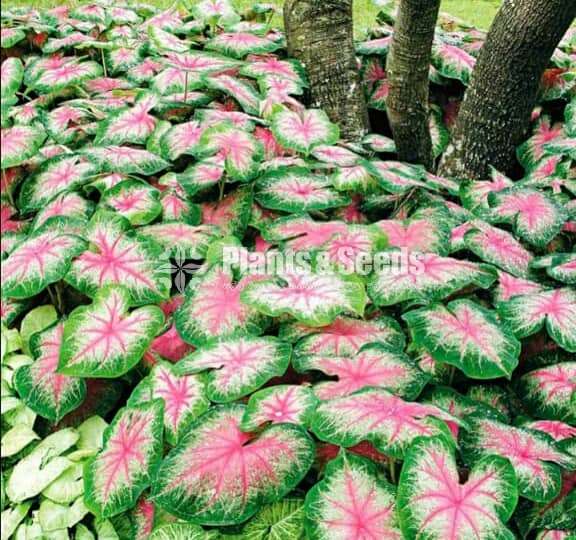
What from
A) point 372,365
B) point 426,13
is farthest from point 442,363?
point 426,13

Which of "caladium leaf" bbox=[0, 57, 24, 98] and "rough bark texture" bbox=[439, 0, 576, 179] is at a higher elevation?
"caladium leaf" bbox=[0, 57, 24, 98]

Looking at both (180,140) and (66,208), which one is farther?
(180,140)

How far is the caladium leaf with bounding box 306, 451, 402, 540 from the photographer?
4.19 ft

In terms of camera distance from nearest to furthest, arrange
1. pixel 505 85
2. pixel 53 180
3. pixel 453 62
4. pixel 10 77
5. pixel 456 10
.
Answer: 1. pixel 10 77
2. pixel 53 180
3. pixel 505 85
4. pixel 453 62
5. pixel 456 10

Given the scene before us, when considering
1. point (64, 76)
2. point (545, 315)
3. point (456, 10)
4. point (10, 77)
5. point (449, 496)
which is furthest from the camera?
point (456, 10)

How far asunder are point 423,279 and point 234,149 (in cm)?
70

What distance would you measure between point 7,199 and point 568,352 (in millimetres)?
1524

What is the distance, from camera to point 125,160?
2.08m

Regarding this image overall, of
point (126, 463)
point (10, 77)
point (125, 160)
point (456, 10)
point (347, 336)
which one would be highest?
point (10, 77)

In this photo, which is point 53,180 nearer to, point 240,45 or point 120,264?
point 120,264

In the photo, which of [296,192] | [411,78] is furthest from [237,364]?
[411,78]

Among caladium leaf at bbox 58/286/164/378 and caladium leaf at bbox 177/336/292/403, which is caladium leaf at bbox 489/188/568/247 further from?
caladium leaf at bbox 58/286/164/378

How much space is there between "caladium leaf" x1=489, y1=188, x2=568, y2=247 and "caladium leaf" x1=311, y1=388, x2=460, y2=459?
868mm

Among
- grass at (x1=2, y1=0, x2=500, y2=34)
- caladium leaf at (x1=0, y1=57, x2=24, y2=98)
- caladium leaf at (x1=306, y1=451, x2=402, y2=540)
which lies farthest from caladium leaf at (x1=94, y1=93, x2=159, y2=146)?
grass at (x1=2, y1=0, x2=500, y2=34)
